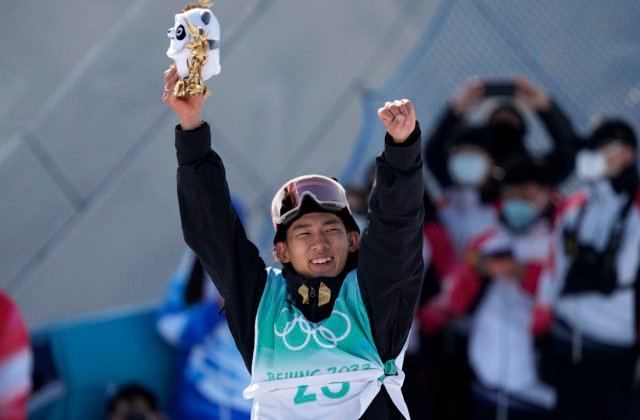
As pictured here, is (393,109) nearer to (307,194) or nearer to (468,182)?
(307,194)

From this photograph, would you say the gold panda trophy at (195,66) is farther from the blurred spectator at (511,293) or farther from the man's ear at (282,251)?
the blurred spectator at (511,293)

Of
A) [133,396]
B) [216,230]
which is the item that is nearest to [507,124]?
[133,396]

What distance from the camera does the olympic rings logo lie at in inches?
130

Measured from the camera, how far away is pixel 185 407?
19.2 feet

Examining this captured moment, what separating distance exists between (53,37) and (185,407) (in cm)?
207

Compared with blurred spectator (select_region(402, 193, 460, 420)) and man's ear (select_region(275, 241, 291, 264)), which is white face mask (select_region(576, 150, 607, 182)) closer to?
blurred spectator (select_region(402, 193, 460, 420))

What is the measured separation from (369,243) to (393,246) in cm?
6

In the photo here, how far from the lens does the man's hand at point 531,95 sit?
5.91m

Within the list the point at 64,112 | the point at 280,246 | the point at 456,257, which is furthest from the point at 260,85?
Result: the point at 280,246

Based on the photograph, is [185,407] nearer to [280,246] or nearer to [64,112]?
[64,112]

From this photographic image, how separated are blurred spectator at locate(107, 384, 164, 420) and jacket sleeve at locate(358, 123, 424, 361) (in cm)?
253

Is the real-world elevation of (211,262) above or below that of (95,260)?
below

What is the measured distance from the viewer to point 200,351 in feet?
19.2

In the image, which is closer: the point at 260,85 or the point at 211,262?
the point at 211,262
